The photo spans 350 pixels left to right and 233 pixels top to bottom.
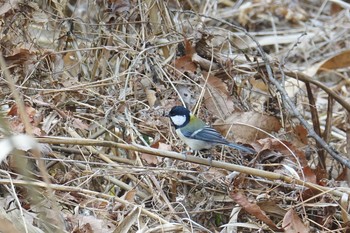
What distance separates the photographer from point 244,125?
Result: 3.84m

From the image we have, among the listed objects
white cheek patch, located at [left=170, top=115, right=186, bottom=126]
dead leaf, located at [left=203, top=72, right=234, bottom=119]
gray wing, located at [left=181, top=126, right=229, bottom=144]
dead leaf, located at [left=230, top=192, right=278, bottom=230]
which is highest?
white cheek patch, located at [left=170, top=115, right=186, bottom=126]

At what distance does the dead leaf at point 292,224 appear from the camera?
3246mm

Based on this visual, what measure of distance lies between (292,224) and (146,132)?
37.2 inches

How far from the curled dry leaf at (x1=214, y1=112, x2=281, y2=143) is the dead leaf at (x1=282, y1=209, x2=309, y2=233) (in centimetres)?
Answer: 63

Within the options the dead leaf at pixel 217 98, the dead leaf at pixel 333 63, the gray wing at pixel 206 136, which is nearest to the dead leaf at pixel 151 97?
the dead leaf at pixel 217 98

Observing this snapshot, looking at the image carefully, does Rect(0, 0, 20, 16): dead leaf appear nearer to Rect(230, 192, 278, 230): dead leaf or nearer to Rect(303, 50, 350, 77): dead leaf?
Rect(230, 192, 278, 230): dead leaf

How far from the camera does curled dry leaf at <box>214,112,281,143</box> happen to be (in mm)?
3830

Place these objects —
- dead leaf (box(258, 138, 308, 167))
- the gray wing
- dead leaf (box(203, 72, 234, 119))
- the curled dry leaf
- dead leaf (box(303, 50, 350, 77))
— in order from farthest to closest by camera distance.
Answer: dead leaf (box(303, 50, 350, 77)) → dead leaf (box(203, 72, 234, 119)) → the curled dry leaf → dead leaf (box(258, 138, 308, 167)) → the gray wing

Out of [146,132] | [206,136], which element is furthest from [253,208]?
[146,132]

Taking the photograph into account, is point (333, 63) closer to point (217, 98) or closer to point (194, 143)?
point (217, 98)

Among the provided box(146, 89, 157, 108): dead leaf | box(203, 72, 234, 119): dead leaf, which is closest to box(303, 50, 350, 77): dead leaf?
box(203, 72, 234, 119): dead leaf

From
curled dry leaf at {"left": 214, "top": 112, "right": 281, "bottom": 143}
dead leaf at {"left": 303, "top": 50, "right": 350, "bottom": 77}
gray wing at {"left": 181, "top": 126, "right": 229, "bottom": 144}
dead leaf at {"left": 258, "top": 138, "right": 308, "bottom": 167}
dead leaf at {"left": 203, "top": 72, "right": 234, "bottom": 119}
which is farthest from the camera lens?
dead leaf at {"left": 303, "top": 50, "right": 350, "bottom": 77}

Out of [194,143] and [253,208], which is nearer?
[253,208]

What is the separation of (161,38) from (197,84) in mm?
446
